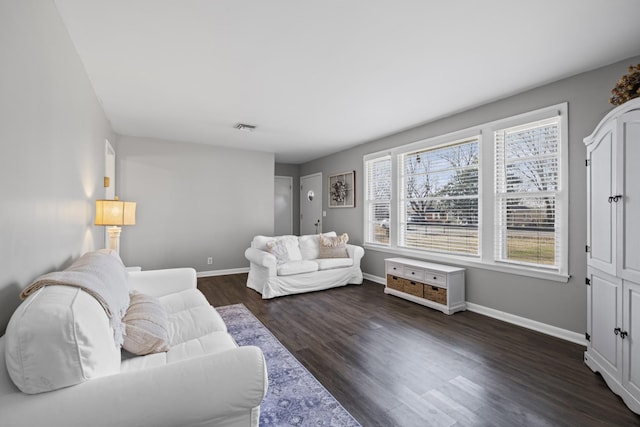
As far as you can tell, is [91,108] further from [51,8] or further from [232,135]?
[232,135]

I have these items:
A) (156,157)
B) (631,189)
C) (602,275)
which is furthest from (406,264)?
(156,157)

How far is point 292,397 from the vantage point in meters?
1.91

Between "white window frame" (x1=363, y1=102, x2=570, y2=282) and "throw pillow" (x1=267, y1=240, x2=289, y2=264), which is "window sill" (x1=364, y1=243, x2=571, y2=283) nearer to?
"white window frame" (x1=363, y1=102, x2=570, y2=282)

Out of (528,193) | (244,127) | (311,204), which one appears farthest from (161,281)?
(311,204)

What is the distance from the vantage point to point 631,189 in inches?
73.3

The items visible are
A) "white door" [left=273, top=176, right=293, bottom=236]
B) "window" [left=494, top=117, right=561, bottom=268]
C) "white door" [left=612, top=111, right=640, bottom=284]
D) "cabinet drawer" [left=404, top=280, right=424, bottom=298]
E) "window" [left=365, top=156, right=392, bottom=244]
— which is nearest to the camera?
"white door" [left=612, top=111, right=640, bottom=284]

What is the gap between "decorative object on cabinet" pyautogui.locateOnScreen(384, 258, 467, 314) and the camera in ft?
11.6

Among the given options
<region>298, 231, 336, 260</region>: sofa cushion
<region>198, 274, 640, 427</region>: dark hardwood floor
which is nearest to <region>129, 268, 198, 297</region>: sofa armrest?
<region>198, 274, 640, 427</region>: dark hardwood floor

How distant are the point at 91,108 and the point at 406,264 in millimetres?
4092

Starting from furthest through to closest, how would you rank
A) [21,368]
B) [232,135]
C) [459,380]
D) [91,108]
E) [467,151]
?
1. [232,135]
2. [467,151]
3. [91,108]
4. [459,380]
5. [21,368]

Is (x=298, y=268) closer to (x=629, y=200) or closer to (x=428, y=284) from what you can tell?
(x=428, y=284)

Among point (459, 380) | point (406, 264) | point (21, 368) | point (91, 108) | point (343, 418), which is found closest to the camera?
point (21, 368)

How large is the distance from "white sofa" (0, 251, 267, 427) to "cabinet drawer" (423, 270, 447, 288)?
9.68ft

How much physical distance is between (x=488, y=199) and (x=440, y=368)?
211 centimetres
